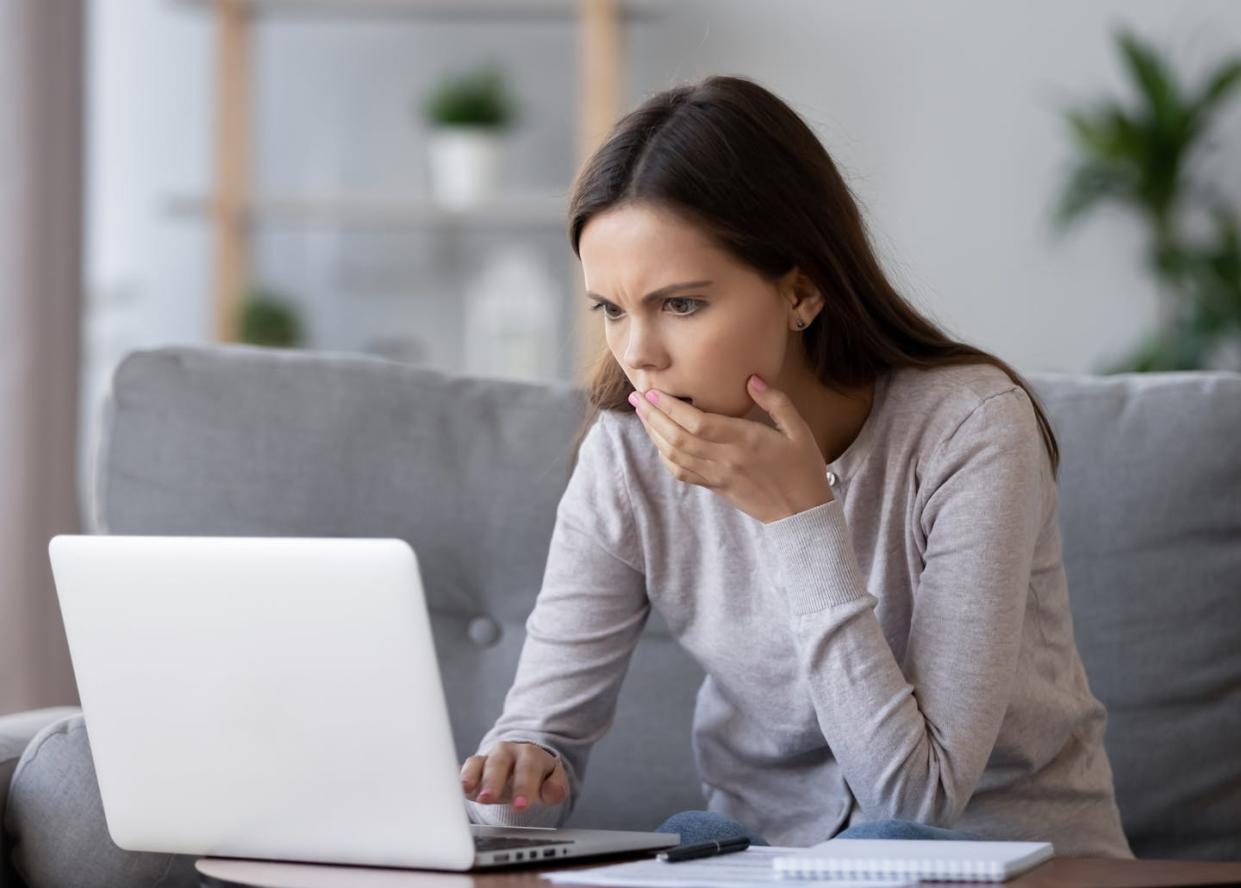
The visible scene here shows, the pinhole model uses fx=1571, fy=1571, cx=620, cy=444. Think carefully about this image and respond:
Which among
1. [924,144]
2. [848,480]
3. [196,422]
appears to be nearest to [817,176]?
[848,480]

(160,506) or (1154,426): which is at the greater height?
(1154,426)

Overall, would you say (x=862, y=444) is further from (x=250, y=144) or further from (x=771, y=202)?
(x=250, y=144)

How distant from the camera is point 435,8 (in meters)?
3.77

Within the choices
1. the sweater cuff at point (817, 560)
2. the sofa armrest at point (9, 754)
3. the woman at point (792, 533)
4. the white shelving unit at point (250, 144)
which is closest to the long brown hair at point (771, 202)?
the woman at point (792, 533)

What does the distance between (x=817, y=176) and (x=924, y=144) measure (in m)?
2.78

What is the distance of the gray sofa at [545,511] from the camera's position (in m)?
1.65

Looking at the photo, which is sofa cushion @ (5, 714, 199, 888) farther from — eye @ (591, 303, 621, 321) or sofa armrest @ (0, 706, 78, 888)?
eye @ (591, 303, 621, 321)

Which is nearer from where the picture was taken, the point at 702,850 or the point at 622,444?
the point at 702,850

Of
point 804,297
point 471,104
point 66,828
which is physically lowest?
point 66,828

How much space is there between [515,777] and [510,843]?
0.25 metres

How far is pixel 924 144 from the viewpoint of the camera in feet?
13.1

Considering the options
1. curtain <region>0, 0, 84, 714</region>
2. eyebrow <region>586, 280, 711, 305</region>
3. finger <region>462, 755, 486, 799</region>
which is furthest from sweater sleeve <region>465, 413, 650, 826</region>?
curtain <region>0, 0, 84, 714</region>

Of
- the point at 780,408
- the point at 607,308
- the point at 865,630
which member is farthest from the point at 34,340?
the point at 865,630

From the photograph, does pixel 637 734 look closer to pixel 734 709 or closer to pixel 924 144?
pixel 734 709
